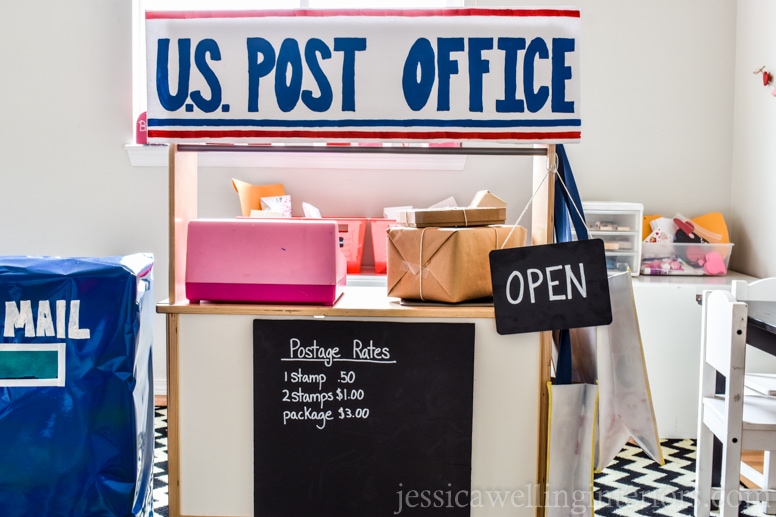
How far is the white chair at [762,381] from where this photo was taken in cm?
219

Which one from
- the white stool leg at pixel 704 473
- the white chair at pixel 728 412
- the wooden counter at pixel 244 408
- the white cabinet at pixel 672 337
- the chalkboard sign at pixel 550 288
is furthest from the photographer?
the white cabinet at pixel 672 337

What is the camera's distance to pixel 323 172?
10.8 feet

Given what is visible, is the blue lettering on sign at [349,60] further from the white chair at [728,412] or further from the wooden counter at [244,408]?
the white chair at [728,412]

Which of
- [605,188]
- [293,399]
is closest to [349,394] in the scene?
[293,399]

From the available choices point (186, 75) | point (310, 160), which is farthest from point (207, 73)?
point (310, 160)

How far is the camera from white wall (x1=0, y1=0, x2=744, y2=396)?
3227 mm

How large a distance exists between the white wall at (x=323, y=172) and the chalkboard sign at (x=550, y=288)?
1787 millimetres

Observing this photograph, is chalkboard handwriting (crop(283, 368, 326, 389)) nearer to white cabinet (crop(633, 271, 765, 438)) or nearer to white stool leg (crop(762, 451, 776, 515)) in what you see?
white stool leg (crop(762, 451, 776, 515))

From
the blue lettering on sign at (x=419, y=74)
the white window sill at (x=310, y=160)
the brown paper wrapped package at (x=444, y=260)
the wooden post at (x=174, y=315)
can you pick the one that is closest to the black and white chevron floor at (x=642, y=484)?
the wooden post at (x=174, y=315)

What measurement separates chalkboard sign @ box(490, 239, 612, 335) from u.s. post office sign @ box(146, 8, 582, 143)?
0.28 metres

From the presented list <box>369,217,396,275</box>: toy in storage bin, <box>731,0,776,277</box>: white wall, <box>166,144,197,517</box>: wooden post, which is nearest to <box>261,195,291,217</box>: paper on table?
<box>369,217,396,275</box>: toy in storage bin

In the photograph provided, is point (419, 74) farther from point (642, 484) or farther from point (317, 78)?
point (642, 484)

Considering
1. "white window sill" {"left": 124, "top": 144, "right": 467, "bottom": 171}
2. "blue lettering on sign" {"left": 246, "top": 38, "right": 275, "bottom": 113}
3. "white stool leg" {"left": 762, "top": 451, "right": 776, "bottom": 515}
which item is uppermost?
"blue lettering on sign" {"left": 246, "top": 38, "right": 275, "bottom": 113}

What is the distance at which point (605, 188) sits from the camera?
329 cm
